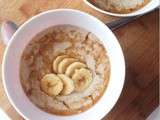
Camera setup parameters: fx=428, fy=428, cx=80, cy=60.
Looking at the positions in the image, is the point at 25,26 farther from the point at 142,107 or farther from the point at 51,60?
the point at 142,107

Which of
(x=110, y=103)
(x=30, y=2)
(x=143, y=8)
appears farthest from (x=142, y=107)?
(x=30, y=2)

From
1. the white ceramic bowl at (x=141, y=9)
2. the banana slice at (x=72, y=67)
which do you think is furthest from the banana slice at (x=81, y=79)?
the white ceramic bowl at (x=141, y=9)

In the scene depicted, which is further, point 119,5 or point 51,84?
point 119,5

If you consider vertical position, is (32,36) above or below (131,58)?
above

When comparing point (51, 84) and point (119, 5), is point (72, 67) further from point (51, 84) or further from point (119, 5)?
point (119, 5)

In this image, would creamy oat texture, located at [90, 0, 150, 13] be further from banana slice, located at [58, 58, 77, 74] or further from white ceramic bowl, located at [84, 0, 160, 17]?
banana slice, located at [58, 58, 77, 74]

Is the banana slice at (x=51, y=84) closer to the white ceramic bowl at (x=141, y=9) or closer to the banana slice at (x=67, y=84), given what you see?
the banana slice at (x=67, y=84)

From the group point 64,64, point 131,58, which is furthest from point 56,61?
point 131,58
